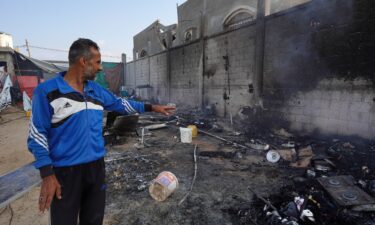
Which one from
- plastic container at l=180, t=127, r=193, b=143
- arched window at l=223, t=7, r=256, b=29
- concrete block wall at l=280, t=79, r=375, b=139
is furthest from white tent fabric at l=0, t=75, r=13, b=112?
concrete block wall at l=280, t=79, r=375, b=139

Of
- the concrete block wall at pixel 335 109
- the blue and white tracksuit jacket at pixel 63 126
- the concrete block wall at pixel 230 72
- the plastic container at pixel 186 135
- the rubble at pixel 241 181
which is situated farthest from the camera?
the concrete block wall at pixel 230 72

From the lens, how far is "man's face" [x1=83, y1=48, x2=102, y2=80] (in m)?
1.79

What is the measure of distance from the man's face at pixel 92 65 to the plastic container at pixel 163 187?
77.9 inches

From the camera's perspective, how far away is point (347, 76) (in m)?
5.46

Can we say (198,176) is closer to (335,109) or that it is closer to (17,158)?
(335,109)

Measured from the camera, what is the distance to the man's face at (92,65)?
1.79 metres

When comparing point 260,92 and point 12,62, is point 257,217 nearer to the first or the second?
point 260,92

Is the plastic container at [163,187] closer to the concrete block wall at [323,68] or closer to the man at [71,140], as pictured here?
the man at [71,140]

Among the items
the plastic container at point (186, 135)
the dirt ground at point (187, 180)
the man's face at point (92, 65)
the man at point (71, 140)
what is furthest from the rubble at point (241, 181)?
the man's face at point (92, 65)

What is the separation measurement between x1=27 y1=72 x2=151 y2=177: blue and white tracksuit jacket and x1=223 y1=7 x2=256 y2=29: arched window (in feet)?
28.9

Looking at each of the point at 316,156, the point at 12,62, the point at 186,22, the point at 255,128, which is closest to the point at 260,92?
the point at 255,128

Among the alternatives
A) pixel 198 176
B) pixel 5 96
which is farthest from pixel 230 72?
pixel 5 96

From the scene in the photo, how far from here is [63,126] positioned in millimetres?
1662

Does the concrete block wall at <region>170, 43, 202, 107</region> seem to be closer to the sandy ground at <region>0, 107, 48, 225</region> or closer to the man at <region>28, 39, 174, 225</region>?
the sandy ground at <region>0, 107, 48, 225</region>
